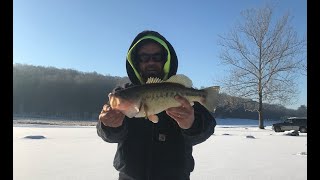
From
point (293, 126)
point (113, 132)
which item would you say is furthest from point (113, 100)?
point (293, 126)

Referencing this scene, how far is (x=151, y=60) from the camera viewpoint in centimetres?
265

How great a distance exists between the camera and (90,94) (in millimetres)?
54719

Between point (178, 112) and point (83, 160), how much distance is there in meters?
4.65

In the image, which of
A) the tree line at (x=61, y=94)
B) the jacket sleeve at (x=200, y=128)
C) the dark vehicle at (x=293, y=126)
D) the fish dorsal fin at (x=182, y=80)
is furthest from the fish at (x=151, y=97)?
the tree line at (x=61, y=94)

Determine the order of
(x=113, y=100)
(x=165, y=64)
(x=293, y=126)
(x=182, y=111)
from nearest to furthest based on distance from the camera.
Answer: (x=113, y=100) < (x=182, y=111) < (x=165, y=64) < (x=293, y=126)

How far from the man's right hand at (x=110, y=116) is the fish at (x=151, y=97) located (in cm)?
6

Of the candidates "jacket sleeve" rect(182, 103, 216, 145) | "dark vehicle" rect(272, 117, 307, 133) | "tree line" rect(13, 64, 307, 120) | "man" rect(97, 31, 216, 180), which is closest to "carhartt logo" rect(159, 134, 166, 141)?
"man" rect(97, 31, 216, 180)

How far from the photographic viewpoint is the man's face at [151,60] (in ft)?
8.64

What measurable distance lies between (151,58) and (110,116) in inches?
25.7

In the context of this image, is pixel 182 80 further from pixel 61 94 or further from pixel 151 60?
pixel 61 94

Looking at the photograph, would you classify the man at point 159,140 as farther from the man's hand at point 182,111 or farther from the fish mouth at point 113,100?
the fish mouth at point 113,100

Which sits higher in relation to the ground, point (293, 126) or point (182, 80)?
point (182, 80)
